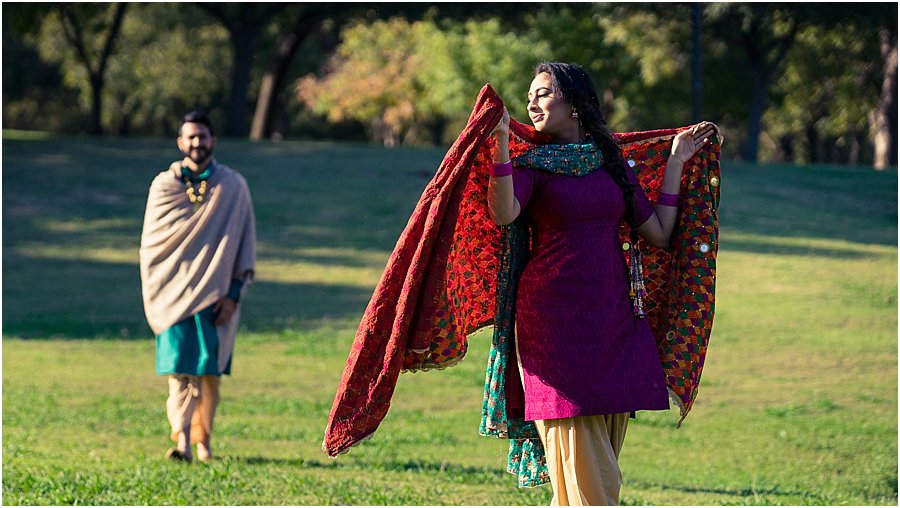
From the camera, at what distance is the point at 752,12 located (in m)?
33.7

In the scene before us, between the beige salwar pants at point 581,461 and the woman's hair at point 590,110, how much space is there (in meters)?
0.85

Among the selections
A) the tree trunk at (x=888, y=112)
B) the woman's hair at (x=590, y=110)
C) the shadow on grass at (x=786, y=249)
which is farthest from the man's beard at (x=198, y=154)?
the tree trunk at (x=888, y=112)

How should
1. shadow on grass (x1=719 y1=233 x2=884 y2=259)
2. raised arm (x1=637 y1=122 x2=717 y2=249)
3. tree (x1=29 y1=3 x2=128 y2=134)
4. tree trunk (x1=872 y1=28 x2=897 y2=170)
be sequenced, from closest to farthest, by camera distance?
raised arm (x1=637 y1=122 x2=717 y2=249) < shadow on grass (x1=719 y1=233 x2=884 y2=259) < tree trunk (x1=872 y1=28 x2=897 y2=170) < tree (x1=29 y1=3 x2=128 y2=134)

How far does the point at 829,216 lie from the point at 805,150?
3182 centimetres

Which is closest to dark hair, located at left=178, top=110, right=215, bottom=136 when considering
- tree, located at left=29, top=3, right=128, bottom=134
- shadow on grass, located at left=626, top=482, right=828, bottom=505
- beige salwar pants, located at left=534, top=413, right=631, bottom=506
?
shadow on grass, located at left=626, top=482, right=828, bottom=505

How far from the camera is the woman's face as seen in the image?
5.02 metres

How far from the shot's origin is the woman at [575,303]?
16.3 feet

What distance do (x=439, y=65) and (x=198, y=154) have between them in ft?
128

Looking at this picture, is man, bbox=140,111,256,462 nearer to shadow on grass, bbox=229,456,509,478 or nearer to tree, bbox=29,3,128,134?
shadow on grass, bbox=229,456,509,478

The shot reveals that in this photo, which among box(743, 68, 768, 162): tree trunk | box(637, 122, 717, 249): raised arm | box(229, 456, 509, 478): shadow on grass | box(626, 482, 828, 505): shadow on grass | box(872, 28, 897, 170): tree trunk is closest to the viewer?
box(637, 122, 717, 249): raised arm

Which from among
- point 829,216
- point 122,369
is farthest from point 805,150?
point 122,369

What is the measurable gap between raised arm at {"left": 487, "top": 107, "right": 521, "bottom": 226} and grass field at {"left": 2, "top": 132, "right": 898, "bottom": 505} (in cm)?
250

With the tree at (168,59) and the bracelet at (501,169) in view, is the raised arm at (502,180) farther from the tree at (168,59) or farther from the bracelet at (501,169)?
the tree at (168,59)

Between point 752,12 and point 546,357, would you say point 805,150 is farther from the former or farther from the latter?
point 546,357
